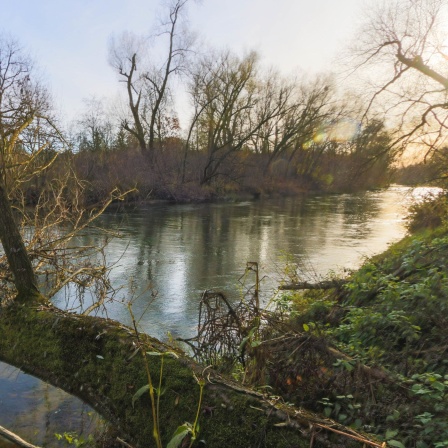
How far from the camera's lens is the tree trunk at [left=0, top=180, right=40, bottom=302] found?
14.3 ft

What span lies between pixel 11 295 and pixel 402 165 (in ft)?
37.7

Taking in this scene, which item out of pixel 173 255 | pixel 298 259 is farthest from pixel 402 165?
pixel 173 255

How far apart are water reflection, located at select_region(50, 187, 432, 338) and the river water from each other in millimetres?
28

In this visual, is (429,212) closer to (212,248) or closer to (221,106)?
(212,248)

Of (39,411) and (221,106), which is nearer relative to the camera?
(39,411)

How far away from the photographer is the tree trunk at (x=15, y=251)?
4.35m

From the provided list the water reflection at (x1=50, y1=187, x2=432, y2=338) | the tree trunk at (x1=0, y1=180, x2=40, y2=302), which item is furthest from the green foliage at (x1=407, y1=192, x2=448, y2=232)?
the tree trunk at (x1=0, y1=180, x2=40, y2=302)

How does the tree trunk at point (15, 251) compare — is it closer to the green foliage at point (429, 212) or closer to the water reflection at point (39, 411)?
the water reflection at point (39, 411)

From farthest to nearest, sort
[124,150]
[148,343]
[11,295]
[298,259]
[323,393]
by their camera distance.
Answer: [124,150]
[298,259]
[11,295]
[323,393]
[148,343]

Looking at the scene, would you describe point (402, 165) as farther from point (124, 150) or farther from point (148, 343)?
point (124, 150)

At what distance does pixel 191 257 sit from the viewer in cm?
1321

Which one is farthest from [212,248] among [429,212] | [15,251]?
[15,251]

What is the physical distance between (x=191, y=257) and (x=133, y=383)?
406 inches

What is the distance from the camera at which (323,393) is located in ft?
11.1
